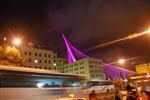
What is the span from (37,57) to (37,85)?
70.4 metres

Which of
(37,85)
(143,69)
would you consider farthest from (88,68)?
(37,85)

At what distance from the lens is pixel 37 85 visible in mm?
11086

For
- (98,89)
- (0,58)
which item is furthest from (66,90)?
(0,58)

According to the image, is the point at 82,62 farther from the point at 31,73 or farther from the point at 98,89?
the point at 31,73

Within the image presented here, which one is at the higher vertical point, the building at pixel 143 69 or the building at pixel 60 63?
A: the building at pixel 60 63

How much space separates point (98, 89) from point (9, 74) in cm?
1542

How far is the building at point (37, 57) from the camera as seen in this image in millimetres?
76381

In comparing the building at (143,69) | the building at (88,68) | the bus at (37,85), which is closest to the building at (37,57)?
the building at (88,68)

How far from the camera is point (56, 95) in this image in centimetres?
1176

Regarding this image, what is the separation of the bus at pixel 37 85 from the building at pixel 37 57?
209ft

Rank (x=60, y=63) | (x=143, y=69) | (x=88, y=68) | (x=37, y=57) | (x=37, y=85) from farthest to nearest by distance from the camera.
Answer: (x=60, y=63), (x=88, y=68), (x=37, y=57), (x=143, y=69), (x=37, y=85)

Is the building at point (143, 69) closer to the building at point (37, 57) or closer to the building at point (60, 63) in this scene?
the building at point (37, 57)

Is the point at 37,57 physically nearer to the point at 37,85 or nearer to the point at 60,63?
the point at 60,63

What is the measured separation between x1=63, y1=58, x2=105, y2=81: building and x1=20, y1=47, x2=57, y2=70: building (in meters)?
19.7
